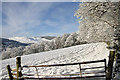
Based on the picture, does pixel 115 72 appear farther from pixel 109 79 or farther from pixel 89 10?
pixel 89 10

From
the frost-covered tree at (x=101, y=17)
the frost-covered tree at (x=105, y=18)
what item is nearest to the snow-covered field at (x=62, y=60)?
the frost-covered tree at (x=105, y=18)

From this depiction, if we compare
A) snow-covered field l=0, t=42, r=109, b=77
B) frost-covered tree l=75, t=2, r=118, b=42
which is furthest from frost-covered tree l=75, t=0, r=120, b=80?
snow-covered field l=0, t=42, r=109, b=77

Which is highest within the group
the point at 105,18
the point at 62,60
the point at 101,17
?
the point at 101,17

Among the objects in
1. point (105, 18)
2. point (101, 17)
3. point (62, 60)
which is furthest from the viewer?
point (62, 60)

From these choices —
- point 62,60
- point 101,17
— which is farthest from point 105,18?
point 62,60

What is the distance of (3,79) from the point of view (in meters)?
6.34

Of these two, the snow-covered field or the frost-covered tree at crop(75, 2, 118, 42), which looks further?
the snow-covered field

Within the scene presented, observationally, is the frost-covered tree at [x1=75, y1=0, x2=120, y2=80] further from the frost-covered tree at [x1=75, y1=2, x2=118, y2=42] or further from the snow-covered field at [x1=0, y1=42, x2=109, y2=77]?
the snow-covered field at [x1=0, y1=42, x2=109, y2=77]

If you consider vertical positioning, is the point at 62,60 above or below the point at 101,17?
below

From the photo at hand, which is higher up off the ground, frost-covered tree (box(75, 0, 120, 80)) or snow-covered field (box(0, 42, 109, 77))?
frost-covered tree (box(75, 0, 120, 80))

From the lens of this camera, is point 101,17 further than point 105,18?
Yes

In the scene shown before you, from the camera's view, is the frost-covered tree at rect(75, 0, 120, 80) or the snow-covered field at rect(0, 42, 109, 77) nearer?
the frost-covered tree at rect(75, 0, 120, 80)

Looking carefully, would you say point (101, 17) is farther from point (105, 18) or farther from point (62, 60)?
point (62, 60)

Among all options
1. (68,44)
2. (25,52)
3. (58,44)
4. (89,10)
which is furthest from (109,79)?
(25,52)
